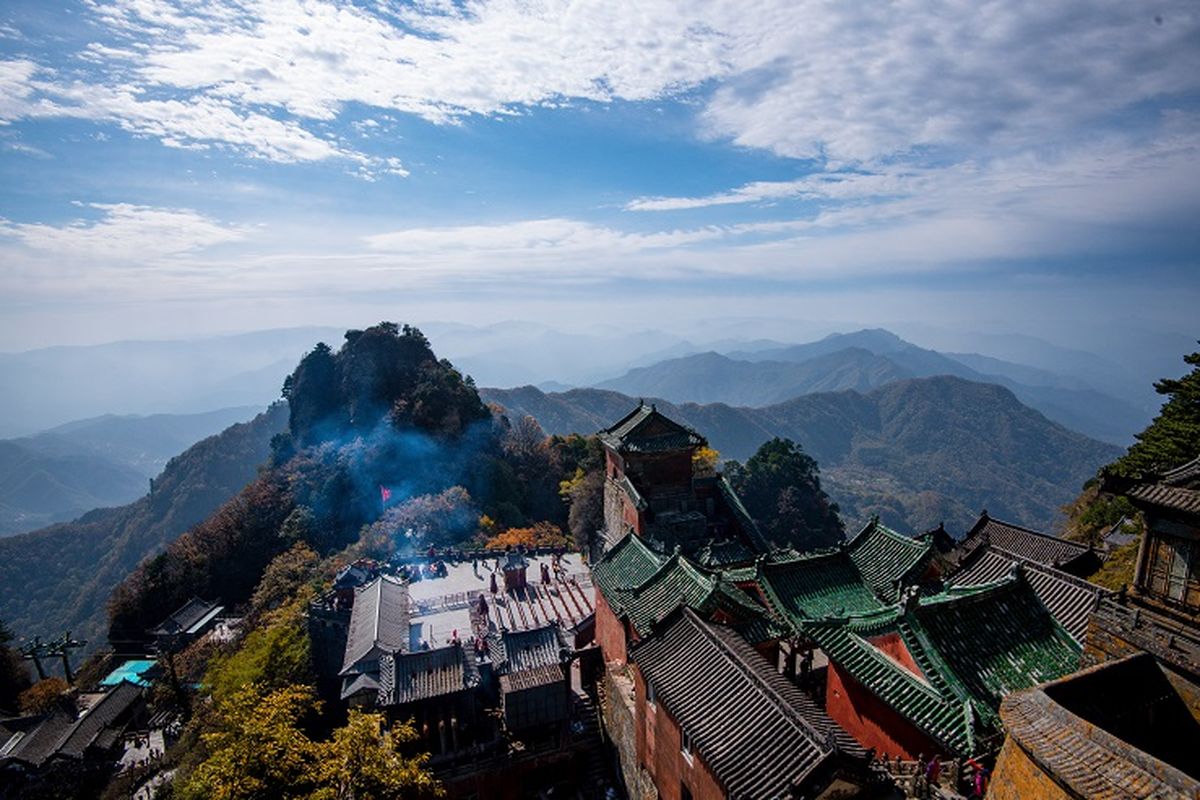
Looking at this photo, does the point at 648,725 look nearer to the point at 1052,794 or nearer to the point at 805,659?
the point at 805,659

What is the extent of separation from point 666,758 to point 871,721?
4675mm

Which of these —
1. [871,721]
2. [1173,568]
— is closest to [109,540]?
[871,721]

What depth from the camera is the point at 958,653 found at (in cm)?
1173

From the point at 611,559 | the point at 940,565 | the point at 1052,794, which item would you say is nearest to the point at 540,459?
the point at 611,559

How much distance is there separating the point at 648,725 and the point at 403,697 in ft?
27.9

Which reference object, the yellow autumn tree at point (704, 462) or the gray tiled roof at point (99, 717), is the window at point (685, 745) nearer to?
the yellow autumn tree at point (704, 462)

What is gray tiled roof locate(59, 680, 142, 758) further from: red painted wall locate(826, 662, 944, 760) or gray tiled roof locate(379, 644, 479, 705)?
red painted wall locate(826, 662, 944, 760)

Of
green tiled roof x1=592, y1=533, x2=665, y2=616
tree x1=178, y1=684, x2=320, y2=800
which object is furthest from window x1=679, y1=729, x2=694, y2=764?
tree x1=178, y1=684, x2=320, y2=800

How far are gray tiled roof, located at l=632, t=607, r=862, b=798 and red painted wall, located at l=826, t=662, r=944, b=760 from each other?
1655 mm

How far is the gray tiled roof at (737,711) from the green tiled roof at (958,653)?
1548 mm

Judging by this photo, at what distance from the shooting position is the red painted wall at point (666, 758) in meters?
12.3

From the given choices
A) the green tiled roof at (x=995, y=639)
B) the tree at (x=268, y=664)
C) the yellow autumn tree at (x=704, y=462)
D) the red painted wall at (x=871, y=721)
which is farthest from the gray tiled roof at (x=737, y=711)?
the yellow autumn tree at (x=704, y=462)

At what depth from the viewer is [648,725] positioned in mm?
15352

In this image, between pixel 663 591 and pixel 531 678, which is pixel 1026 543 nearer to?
pixel 663 591
